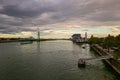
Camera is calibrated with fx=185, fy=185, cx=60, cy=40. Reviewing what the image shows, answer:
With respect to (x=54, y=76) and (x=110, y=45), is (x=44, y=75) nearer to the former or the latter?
(x=54, y=76)

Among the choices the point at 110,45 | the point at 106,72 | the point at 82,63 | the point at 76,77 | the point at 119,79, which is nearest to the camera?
the point at 119,79

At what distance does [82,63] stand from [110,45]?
36.8 meters

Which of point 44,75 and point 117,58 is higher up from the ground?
point 117,58

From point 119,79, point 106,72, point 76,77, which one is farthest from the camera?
point 106,72

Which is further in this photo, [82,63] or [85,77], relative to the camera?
[82,63]

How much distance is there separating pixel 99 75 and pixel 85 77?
356 centimetres

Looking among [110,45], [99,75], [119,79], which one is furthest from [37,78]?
[110,45]

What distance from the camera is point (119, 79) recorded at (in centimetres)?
3397

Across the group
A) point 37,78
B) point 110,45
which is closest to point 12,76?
point 37,78

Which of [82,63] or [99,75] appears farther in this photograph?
[82,63]

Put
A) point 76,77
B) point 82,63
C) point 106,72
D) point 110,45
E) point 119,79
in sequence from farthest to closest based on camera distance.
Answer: point 110,45 → point 82,63 → point 106,72 → point 76,77 → point 119,79

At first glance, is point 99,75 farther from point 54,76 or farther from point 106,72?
point 54,76

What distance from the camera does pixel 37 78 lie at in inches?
1393

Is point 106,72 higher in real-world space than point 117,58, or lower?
lower
